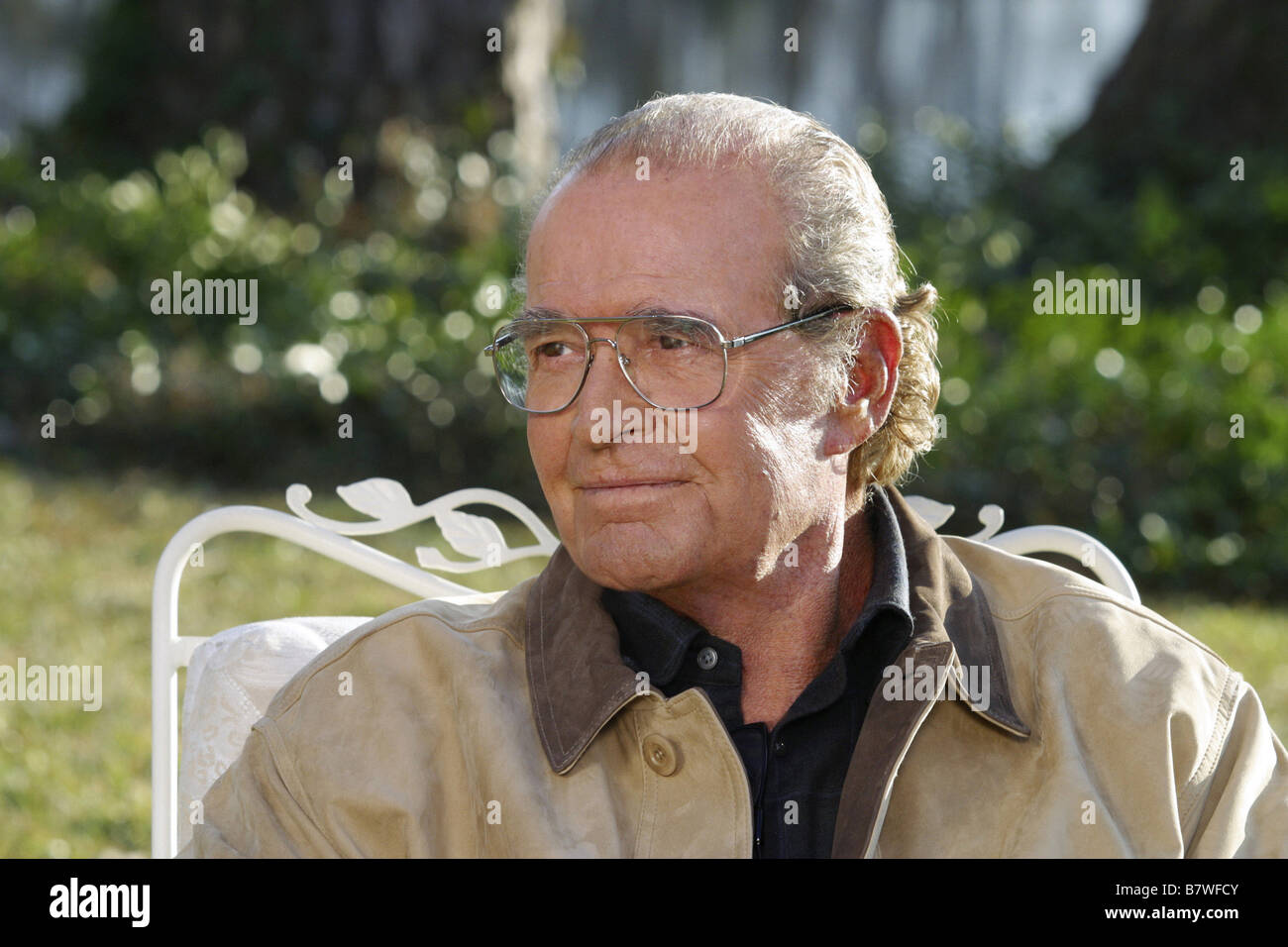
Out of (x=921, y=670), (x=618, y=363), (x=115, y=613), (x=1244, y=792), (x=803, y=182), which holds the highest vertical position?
(x=803, y=182)

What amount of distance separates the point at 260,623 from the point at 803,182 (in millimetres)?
1276

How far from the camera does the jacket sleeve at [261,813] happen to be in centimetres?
192

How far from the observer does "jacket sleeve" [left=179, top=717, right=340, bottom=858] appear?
1.92 metres

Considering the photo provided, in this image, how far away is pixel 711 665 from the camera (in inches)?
82.4

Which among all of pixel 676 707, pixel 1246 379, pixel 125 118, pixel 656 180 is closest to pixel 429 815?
pixel 676 707

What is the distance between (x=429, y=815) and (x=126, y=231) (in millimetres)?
6820

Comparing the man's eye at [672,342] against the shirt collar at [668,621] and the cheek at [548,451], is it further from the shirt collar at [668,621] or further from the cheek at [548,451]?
the shirt collar at [668,621]

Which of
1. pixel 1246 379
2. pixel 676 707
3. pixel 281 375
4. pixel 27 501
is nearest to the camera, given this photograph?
pixel 676 707

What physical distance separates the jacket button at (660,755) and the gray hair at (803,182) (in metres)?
0.56

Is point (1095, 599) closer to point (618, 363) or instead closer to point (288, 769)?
point (618, 363)

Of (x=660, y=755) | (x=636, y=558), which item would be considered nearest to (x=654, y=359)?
(x=636, y=558)

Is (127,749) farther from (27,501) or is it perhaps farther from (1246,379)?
(1246,379)

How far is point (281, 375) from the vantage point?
23.8 ft

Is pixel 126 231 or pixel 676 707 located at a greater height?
pixel 126 231
